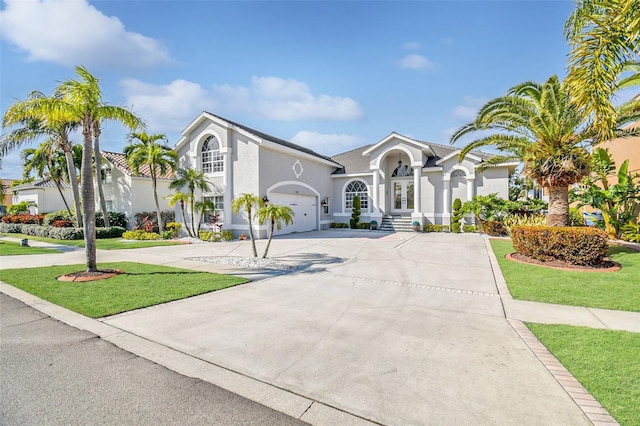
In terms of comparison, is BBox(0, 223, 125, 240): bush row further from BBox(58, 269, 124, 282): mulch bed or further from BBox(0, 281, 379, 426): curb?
BBox(0, 281, 379, 426): curb

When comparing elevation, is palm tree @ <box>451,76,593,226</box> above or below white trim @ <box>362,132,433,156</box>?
below

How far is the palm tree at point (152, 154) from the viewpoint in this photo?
1778 cm

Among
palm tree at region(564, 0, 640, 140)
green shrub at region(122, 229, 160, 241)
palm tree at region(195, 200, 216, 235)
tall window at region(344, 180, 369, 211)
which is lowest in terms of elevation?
green shrub at region(122, 229, 160, 241)

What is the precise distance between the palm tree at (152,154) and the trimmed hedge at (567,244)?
18.8 m

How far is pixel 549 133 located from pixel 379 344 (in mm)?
10704

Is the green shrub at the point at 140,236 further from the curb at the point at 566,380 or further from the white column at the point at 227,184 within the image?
the curb at the point at 566,380

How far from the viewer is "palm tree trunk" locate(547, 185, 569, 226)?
10836mm

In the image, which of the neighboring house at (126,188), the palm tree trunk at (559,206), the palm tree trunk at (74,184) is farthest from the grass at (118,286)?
the neighboring house at (126,188)

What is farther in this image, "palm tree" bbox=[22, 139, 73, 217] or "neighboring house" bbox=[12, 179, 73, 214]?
"neighboring house" bbox=[12, 179, 73, 214]

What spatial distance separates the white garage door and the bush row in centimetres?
1085

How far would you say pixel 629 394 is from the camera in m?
3.08

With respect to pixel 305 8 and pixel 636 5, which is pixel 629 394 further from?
pixel 305 8

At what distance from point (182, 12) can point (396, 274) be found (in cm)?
1178

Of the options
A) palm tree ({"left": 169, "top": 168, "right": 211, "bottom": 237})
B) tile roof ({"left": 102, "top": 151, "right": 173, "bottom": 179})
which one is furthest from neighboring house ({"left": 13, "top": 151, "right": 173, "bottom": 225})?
palm tree ({"left": 169, "top": 168, "right": 211, "bottom": 237})
